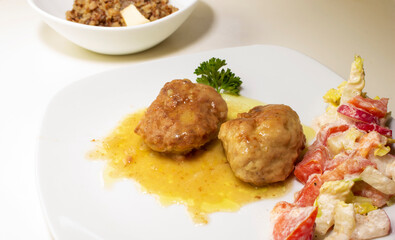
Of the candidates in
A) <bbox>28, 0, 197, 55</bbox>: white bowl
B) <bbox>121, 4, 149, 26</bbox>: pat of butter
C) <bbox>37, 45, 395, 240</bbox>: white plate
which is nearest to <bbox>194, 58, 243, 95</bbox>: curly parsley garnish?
<bbox>37, 45, 395, 240</bbox>: white plate

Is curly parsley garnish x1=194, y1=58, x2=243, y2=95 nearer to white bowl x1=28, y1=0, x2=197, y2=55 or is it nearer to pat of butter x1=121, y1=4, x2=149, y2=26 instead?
white bowl x1=28, y1=0, x2=197, y2=55

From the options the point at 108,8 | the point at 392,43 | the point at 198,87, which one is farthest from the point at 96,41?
the point at 392,43

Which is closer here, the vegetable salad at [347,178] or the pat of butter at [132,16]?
the vegetable salad at [347,178]

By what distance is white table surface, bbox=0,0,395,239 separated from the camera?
4461 millimetres

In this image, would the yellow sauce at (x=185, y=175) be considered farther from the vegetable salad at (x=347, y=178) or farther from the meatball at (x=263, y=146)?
the vegetable salad at (x=347, y=178)

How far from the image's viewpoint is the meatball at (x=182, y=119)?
3631 millimetres

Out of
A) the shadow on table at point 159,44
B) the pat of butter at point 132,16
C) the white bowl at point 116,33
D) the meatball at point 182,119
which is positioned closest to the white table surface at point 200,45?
the shadow on table at point 159,44

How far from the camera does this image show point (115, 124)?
409 cm

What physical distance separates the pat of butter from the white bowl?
218 millimetres

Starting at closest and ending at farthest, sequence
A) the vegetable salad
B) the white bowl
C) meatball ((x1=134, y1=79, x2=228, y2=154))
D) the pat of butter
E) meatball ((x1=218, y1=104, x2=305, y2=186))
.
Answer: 1. the vegetable salad
2. meatball ((x1=218, y1=104, x2=305, y2=186))
3. meatball ((x1=134, y1=79, x2=228, y2=154))
4. the white bowl
5. the pat of butter

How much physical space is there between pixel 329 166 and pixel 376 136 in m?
0.40

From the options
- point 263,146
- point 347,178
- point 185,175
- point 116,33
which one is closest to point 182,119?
point 185,175

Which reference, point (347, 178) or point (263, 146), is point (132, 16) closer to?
point (263, 146)

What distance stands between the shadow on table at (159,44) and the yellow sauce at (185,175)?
1645 mm
